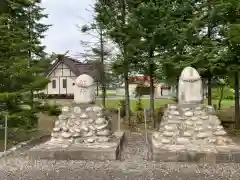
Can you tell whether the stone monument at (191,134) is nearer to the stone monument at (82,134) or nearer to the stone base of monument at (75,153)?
the stone base of monument at (75,153)

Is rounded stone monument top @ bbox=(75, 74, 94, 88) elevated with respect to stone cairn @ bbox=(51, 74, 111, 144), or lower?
elevated

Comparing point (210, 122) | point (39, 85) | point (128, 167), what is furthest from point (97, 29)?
point (128, 167)

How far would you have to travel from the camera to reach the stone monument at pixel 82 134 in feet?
22.3

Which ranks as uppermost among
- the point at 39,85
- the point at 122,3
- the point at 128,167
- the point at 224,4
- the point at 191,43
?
the point at 122,3

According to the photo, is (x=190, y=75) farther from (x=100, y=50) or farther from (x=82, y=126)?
(x=100, y=50)

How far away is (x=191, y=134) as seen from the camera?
23.7 feet

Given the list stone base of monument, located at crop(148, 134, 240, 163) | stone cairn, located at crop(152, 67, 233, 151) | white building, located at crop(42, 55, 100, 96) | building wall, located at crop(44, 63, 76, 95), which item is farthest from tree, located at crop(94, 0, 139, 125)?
building wall, located at crop(44, 63, 76, 95)

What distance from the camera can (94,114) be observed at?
7863 millimetres

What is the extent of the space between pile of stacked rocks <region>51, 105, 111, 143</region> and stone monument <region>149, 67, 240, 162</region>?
1.22m

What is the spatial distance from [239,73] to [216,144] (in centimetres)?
386

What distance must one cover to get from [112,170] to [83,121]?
7.50ft

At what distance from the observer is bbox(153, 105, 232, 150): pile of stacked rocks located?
23.4ft

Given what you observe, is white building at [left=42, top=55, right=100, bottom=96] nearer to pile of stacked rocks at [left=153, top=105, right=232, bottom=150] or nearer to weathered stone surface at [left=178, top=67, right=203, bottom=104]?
weathered stone surface at [left=178, top=67, right=203, bottom=104]

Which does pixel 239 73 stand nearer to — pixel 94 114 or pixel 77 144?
pixel 94 114
